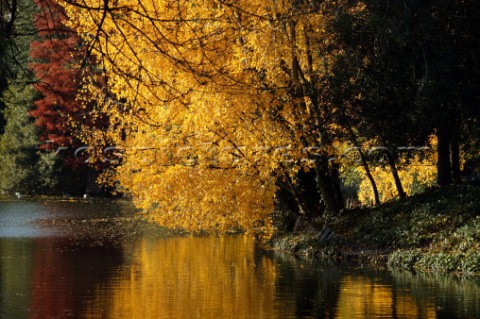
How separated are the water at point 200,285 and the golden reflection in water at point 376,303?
0.6 inches

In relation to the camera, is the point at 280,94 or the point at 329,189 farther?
the point at 329,189

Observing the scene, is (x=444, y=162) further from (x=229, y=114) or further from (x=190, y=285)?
(x=190, y=285)

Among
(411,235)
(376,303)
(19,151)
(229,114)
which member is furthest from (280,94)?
(19,151)

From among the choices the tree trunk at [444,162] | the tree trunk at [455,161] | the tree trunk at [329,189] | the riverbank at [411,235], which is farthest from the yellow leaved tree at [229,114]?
the tree trunk at [455,161]

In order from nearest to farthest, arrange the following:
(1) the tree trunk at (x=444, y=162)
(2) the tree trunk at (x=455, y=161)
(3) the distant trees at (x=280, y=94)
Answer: (3) the distant trees at (x=280, y=94), (1) the tree trunk at (x=444, y=162), (2) the tree trunk at (x=455, y=161)

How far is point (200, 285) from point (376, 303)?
12.4 ft

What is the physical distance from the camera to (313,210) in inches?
966

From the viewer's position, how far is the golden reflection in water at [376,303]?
12930mm

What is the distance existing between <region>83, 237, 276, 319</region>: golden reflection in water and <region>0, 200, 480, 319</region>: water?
2cm

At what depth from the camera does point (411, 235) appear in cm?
1972

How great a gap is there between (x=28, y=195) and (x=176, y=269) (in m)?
31.6

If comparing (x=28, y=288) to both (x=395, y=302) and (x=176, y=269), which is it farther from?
(x=395, y=302)

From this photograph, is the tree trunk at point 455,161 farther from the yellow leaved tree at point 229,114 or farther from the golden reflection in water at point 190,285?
Answer: the golden reflection in water at point 190,285

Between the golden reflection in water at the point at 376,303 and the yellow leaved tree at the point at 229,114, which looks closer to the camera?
the golden reflection in water at the point at 376,303
